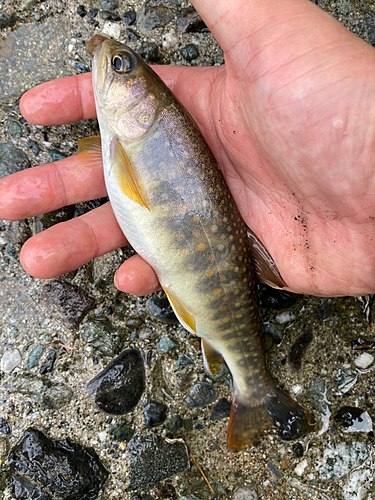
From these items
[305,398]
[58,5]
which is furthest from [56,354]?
[58,5]

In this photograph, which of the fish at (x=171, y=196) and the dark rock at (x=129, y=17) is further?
the dark rock at (x=129, y=17)

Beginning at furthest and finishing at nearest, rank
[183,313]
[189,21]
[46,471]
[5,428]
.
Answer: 1. [189,21]
2. [5,428]
3. [46,471]
4. [183,313]

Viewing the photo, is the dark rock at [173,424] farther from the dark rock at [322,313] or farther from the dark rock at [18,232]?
the dark rock at [18,232]

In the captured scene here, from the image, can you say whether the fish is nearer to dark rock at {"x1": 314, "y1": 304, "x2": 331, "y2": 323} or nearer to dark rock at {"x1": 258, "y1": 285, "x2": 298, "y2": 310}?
dark rock at {"x1": 258, "y1": 285, "x2": 298, "y2": 310}

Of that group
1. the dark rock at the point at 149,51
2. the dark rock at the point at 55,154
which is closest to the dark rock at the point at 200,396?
the dark rock at the point at 55,154

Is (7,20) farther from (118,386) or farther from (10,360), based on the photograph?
(118,386)

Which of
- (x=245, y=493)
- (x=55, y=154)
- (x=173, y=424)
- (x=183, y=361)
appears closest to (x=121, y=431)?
(x=173, y=424)

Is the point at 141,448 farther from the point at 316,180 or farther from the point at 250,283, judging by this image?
the point at 316,180
